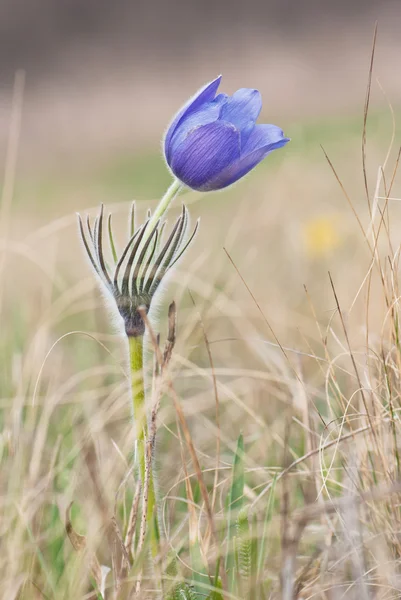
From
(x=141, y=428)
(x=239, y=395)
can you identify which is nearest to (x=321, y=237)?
(x=239, y=395)

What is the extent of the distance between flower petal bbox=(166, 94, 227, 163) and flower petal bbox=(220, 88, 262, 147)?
2 cm

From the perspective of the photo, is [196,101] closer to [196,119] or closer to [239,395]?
[196,119]

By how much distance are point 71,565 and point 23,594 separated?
0.31 feet

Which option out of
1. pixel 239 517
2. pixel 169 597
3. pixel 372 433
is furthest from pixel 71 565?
pixel 372 433

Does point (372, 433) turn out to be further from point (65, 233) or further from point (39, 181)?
point (39, 181)

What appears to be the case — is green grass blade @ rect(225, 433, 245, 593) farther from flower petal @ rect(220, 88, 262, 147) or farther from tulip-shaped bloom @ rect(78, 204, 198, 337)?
flower petal @ rect(220, 88, 262, 147)

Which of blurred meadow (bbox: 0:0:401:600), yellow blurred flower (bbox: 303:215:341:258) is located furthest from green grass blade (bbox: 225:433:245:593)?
yellow blurred flower (bbox: 303:215:341:258)

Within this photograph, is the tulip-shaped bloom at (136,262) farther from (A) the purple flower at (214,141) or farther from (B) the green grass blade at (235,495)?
(B) the green grass blade at (235,495)

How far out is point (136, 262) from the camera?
131 centimetres

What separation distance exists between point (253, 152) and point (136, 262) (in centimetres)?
26

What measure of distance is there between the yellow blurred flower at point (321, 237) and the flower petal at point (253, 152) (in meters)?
2.31

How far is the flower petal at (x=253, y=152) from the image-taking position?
4.44 ft

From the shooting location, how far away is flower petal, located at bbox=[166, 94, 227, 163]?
136 cm

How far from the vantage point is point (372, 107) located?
922cm
